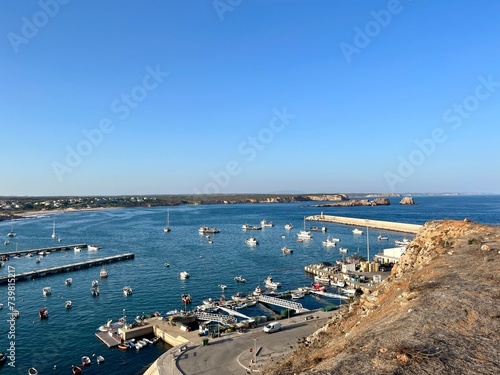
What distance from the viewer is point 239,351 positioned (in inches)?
996

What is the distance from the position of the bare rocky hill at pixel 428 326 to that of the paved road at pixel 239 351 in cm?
647

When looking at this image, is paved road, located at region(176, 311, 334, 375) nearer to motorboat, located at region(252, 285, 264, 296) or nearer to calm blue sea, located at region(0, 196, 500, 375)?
calm blue sea, located at region(0, 196, 500, 375)

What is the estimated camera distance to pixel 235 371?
2227 centimetres

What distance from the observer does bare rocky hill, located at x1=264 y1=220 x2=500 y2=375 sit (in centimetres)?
906

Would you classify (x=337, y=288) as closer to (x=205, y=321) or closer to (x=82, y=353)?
(x=205, y=321)

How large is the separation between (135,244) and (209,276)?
123 feet

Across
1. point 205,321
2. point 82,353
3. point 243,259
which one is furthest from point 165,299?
point 243,259

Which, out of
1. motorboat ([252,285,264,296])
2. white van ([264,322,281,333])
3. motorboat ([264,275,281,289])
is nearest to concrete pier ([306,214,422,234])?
motorboat ([264,275,281,289])

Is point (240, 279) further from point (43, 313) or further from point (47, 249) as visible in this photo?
point (47, 249)

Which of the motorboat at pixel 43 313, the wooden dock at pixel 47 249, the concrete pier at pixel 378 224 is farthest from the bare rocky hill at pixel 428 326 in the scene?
the wooden dock at pixel 47 249

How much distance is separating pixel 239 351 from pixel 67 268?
147 feet

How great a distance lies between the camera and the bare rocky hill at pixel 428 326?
9.06 meters

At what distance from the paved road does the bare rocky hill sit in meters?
6.47

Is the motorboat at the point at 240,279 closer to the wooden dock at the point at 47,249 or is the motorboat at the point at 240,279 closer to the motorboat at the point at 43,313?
the motorboat at the point at 43,313
